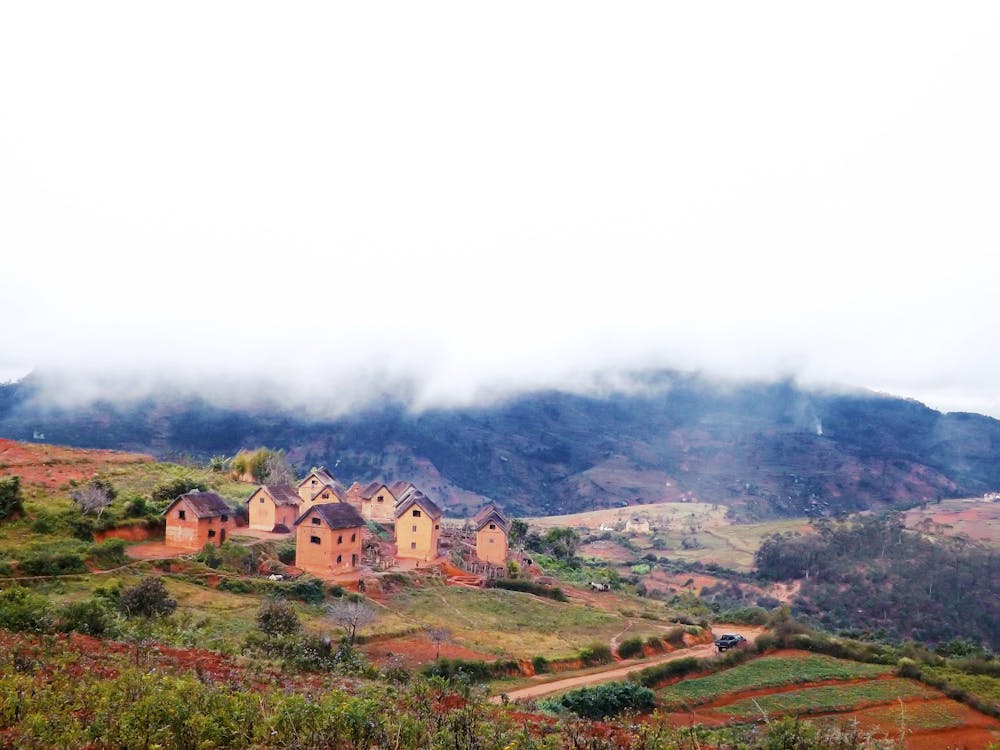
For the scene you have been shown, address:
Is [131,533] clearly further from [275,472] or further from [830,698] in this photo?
[830,698]

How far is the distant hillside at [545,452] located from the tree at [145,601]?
11020 centimetres

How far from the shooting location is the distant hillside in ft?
462

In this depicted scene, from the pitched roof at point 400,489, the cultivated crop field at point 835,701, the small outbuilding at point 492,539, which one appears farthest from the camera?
the pitched roof at point 400,489

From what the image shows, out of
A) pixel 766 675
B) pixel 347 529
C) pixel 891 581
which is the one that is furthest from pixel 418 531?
pixel 891 581

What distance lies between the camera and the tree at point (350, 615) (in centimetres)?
3270

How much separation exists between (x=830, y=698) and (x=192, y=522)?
36.2 meters

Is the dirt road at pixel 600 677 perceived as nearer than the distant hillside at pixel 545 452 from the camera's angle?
Yes

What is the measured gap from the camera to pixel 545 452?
177 m

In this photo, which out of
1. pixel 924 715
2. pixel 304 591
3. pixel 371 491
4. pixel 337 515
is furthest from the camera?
pixel 371 491

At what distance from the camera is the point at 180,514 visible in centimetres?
4366

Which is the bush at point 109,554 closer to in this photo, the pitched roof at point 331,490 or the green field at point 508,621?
the green field at point 508,621

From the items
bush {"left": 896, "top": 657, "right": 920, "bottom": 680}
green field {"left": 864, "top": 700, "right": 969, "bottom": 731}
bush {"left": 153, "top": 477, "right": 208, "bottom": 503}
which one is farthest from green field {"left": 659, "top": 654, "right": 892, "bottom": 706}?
bush {"left": 153, "top": 477, "right": 208, "bottom": 503}

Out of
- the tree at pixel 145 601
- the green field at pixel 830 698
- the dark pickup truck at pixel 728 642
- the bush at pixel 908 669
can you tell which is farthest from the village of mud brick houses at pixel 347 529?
the bush at pixel 908 669

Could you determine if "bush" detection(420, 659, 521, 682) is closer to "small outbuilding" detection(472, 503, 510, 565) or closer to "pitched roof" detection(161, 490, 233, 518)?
"pitched roof" detection(161, 490, 233, 518)
